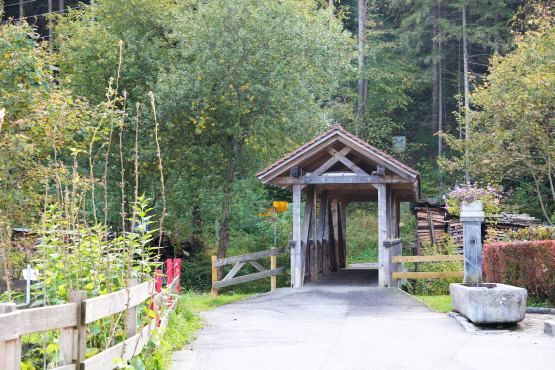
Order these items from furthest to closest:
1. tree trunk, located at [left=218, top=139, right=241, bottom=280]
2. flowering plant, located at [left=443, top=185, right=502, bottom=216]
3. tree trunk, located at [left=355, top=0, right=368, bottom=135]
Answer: tree trunk, located at [left=355, top=0, right=368, bottom=135]
tree trunk, located at [left=218, top=139, right=241, bottom=280]
flowering plant, located at [left=443, top=185, right=502, bottom=216]

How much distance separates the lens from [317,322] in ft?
42.8

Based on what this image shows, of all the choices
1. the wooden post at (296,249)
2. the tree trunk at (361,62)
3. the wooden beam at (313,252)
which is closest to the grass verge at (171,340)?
the wooden post at (296,249)

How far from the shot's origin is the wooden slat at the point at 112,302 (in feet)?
19.4

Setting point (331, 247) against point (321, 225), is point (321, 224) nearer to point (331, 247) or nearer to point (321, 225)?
point (321, 225)

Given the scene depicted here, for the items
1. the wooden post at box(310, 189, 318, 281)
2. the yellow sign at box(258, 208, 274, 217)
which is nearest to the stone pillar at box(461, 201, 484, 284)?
the wooden post at box(310, 189, 318, 281)

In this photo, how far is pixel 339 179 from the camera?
19.2 m

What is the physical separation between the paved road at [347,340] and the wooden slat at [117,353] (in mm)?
1331

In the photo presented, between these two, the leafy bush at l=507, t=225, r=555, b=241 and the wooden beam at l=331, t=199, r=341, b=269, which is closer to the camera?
the leafy bush at l=507, t=225, r=555, b=241

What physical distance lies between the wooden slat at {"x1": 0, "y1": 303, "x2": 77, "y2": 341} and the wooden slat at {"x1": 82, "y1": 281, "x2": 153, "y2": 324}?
0.55ft

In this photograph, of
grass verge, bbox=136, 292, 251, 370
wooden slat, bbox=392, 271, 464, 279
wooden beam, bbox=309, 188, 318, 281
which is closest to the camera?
grass verge, bbox=136, 292, 251, 370

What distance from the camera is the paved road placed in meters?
8.94

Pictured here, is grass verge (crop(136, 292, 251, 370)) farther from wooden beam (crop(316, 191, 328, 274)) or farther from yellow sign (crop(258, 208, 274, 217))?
yellow sign (crop(258, 208, 274, 217))

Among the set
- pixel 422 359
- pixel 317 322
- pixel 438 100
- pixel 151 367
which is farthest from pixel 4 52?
pixel 438 100

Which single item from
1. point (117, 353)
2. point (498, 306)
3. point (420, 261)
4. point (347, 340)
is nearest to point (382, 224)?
point (420, 261)
